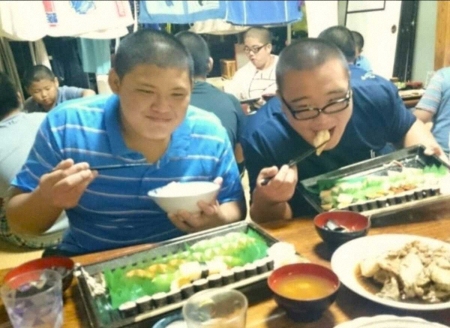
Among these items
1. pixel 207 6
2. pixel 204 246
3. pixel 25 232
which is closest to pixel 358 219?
pixel 204 246

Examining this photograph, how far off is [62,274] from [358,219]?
0.90 metres

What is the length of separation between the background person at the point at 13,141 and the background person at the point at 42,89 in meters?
1.22

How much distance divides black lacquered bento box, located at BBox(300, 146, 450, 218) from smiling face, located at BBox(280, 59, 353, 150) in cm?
19

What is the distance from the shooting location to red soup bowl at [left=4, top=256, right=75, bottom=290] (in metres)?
1.21

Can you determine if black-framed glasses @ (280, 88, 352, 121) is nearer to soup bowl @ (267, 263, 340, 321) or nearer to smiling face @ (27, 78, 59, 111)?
soup bowl @ (267, 263, 340, 321)

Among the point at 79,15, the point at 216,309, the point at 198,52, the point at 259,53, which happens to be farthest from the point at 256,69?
the point at 216,309

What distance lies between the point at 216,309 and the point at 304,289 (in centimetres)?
23

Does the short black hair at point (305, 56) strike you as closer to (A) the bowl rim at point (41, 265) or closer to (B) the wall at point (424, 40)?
(A) the bowl rim at point (41, 265)

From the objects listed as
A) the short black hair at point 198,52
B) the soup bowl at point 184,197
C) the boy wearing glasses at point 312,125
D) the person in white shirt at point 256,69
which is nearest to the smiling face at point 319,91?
the boy wearing glasses at point 312,125

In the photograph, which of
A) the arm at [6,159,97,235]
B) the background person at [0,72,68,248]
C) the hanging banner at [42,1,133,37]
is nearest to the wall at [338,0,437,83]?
the hanging banner at [42,1,133,37]

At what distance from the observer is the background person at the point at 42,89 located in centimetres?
407

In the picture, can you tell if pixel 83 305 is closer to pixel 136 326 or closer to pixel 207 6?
pixel 136 326

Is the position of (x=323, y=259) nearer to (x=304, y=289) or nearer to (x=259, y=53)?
(x=304, y=289)

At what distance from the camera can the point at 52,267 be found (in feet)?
4.08
